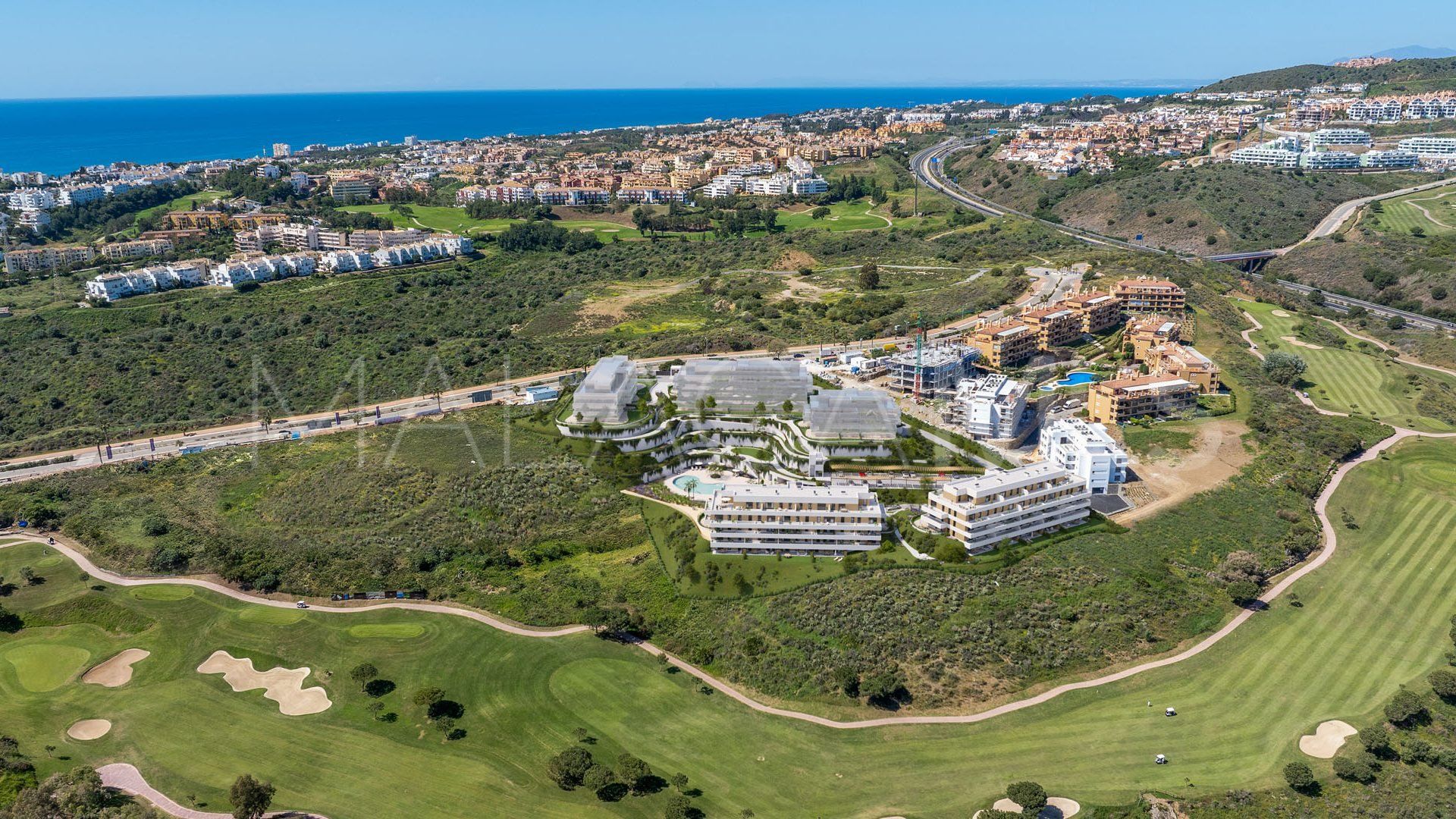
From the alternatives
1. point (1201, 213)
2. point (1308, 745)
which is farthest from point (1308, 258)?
point (1308, 745)

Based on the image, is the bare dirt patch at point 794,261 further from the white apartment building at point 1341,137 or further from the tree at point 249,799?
the white apartment building at point 1341,137

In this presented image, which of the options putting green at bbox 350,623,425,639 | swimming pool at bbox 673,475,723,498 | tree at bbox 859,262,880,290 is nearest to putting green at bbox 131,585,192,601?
putting green at bbox 350,623,425,639

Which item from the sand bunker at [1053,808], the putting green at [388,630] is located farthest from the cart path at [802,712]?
the sand bunker at [1053,808]

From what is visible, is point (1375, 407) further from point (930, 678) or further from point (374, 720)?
point (374, 720)

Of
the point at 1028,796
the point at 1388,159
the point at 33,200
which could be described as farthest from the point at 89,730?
the point at 1388,159

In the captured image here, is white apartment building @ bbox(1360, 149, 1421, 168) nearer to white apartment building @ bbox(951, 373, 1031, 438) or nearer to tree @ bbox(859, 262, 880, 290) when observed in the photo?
tree @ bbox(859, 262, 880, 290)

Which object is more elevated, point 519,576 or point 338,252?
point 338,252

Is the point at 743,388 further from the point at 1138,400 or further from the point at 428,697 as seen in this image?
the point at 428,697
